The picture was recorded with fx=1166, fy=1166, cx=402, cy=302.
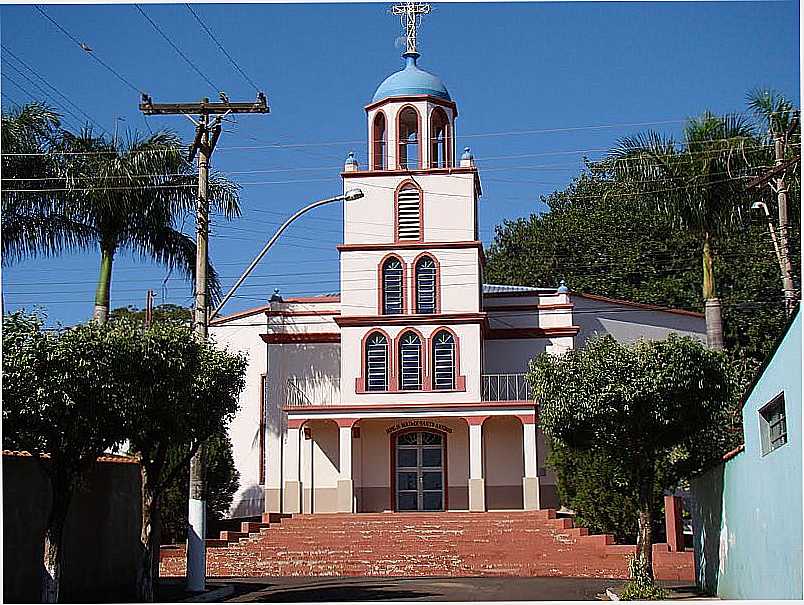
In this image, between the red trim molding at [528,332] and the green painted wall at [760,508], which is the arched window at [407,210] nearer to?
the red trim molding at [528,332]

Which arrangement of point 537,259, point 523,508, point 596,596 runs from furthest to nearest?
1. point 537,259
2. point 523,508
3. point 596,596

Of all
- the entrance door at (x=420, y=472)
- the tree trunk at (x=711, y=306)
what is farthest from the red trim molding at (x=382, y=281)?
the tree trunk at (x=711, y=306)

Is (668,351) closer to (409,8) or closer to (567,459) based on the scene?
(567,459)

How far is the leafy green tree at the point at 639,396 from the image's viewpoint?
674 inches

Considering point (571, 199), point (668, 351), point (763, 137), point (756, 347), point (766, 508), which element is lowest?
point (766, 508)

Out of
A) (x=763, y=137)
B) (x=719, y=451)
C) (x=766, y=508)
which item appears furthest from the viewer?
(x=763, y=137)

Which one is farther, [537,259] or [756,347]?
[537,259]

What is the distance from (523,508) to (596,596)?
11090 millimetres

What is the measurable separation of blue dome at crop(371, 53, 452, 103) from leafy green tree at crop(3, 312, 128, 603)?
749 inches

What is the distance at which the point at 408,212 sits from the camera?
31516mm

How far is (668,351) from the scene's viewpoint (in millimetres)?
17156

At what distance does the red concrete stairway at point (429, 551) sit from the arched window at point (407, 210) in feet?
26.3

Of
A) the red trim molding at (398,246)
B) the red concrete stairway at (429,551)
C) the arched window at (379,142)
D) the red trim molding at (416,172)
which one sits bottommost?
the red concrete stairway at (429,551)

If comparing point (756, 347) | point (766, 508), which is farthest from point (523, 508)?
point (766, 508)
